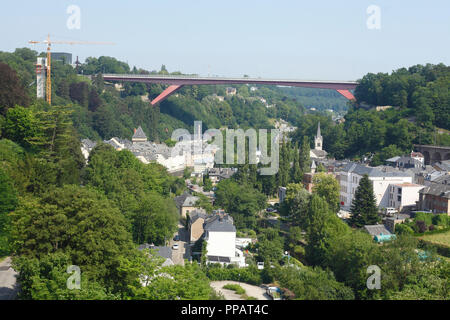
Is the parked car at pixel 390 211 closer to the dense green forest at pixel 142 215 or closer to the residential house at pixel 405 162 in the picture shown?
the dense green forest at pixel 142 215

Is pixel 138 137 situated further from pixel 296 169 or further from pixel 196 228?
pixel 196 228

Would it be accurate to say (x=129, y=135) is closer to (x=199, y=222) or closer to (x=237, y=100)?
(x=199, y=222)

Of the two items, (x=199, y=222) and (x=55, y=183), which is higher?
(x=55, y=183)

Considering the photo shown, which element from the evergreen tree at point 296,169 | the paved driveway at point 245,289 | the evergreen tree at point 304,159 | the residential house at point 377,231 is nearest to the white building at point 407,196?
the residential house at point 377,231

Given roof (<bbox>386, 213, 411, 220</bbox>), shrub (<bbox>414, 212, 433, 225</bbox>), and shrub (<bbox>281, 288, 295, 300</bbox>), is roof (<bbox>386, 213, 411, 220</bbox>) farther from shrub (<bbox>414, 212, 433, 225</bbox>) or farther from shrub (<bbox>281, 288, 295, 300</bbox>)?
shrub (<bbox>281, 288, 295, 300</bbox>)

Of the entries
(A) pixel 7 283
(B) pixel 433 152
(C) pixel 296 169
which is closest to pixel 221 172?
(C) pixel 296 169

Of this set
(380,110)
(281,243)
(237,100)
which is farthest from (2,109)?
(237,100)
